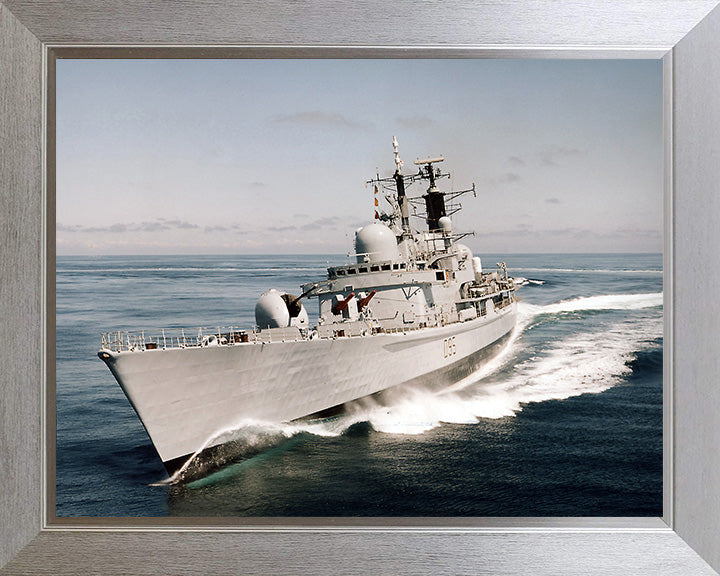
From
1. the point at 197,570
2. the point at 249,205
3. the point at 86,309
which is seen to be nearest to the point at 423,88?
the point at 249,205

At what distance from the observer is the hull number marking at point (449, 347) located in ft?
18.0

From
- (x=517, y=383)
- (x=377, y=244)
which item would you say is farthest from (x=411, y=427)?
(x=377, y=244)

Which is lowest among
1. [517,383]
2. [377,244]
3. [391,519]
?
[391,519]

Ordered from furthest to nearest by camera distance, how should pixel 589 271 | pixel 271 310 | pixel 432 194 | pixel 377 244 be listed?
pixel 377 244 < pixel 432 194 < pixel 271 310 < pixel 589 271

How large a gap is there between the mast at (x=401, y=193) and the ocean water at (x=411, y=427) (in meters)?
0.95

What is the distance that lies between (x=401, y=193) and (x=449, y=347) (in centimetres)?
159

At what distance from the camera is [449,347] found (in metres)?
5.55

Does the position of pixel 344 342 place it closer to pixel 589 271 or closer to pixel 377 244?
pixel 377 244

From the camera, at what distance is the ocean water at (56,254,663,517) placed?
3504 mm

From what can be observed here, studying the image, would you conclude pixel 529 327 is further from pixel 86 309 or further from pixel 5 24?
pixel 5 24

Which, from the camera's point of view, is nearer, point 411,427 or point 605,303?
point 605,303

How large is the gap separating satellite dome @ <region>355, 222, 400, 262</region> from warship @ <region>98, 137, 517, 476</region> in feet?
0.05

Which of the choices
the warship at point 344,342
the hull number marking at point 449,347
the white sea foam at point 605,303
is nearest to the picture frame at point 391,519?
the white sea foam at point 605,303

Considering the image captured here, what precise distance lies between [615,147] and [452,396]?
2.19 m
